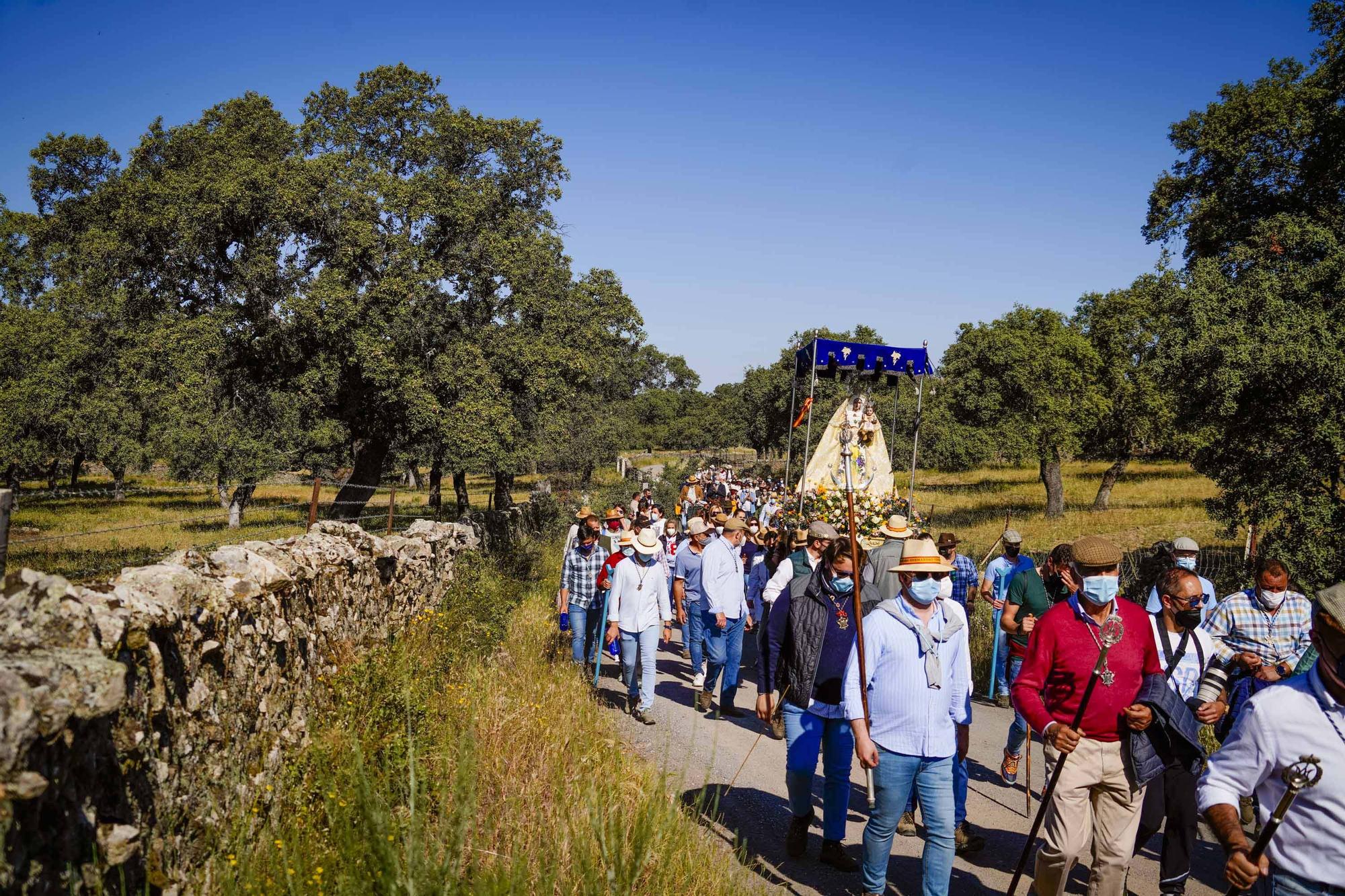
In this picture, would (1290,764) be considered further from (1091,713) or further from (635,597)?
(635,597)

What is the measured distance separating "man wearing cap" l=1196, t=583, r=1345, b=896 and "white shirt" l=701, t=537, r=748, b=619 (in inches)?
237

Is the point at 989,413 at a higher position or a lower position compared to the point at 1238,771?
higher

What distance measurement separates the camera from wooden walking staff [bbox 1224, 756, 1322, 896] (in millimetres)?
2777

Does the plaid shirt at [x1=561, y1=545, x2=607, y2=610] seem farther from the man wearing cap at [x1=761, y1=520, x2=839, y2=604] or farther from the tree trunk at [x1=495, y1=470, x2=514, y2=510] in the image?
the tree trunk at [x1=495, y1=470, x2=514, y2=510]

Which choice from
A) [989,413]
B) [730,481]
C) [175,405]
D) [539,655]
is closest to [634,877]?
[539,655]

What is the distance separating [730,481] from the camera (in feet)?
109

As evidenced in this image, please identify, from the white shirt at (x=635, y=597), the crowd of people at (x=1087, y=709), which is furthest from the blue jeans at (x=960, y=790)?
the white shirt at (x=635, y=597)

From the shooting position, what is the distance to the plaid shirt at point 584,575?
9102 mm

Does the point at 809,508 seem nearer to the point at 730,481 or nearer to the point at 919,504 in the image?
the point at 730,481

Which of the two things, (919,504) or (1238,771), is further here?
(919,504)

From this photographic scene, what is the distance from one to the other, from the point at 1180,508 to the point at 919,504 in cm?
1052

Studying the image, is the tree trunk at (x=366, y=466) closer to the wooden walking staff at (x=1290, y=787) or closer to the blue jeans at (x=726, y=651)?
the blue jeans at (x=726, y=651)

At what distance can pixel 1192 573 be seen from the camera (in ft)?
18.6

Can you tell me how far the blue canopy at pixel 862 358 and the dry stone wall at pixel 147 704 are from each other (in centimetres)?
1273
